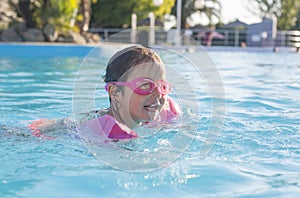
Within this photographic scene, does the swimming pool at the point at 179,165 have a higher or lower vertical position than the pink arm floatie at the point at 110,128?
lower

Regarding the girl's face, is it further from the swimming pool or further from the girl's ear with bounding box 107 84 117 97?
the swimming pool

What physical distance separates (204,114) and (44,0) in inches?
526

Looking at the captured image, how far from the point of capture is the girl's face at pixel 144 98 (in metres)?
2.20

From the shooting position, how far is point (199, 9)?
28406mm

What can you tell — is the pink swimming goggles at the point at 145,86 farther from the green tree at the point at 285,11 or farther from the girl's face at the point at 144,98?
the green tree at the point at 285,11

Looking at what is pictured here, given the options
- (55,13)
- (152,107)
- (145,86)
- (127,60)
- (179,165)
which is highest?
(55,13)

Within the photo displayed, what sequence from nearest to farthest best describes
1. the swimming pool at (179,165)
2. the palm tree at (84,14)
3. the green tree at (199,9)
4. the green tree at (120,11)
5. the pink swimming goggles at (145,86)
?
the swimming pool at (179,165) → the pink swimming goggles at (145,86) → the palm tree at (84,14) → the green tree at (120,11) → the green tree at (199,9)

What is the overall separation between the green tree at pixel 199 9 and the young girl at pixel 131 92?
990 inches

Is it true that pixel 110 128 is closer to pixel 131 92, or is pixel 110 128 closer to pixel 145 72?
pixel 131 92

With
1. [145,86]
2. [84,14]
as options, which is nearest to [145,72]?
[145,86]

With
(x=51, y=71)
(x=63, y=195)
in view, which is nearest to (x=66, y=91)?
(x=51, y=71)

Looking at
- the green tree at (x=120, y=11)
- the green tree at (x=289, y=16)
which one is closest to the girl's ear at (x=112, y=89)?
the green tree at (x=120, y=11)

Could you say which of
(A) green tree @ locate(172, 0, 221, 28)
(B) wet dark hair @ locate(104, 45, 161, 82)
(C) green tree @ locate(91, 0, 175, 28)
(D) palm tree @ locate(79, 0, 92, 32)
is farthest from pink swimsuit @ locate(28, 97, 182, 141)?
(A) green tree @ locate(172, 0, 221, 28)

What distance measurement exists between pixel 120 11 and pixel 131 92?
1967 centimetres
